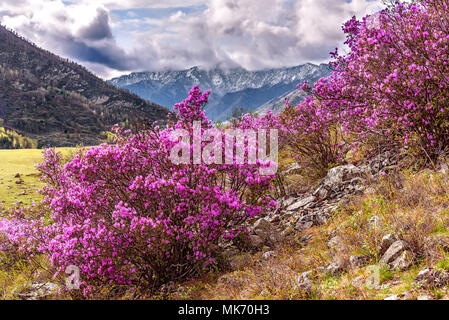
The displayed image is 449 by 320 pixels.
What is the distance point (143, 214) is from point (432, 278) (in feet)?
16.5

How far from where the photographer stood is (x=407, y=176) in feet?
23.3

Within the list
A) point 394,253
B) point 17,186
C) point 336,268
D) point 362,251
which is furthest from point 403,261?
point 17,186

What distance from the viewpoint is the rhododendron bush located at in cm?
564

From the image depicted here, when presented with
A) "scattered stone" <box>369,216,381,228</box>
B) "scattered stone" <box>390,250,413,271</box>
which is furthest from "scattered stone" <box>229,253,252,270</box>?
"scattered stone" <box>390,250,413,271</box>

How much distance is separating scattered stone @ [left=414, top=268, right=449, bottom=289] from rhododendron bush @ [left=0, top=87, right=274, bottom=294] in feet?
11.3

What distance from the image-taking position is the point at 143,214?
6.18 metres

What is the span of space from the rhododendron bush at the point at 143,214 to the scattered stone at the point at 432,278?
343 cm

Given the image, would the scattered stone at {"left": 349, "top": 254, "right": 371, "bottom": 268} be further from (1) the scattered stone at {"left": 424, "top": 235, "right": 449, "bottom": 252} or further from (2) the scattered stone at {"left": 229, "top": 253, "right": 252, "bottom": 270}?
(2) the scattered stone at {"left": 229, "top": 253, "right": 252, "bottom": 270}

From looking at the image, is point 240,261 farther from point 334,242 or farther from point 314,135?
point 314,135

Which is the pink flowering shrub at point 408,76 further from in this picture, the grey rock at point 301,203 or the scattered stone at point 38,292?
the scattered stone at point 38,292

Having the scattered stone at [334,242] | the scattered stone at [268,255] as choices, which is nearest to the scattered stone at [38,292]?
the scattered stone at [268,255]

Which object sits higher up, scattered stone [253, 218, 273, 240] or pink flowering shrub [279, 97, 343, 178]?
pink flowering shrub [279, 97, 343, 178]

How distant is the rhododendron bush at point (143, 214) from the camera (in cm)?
564
